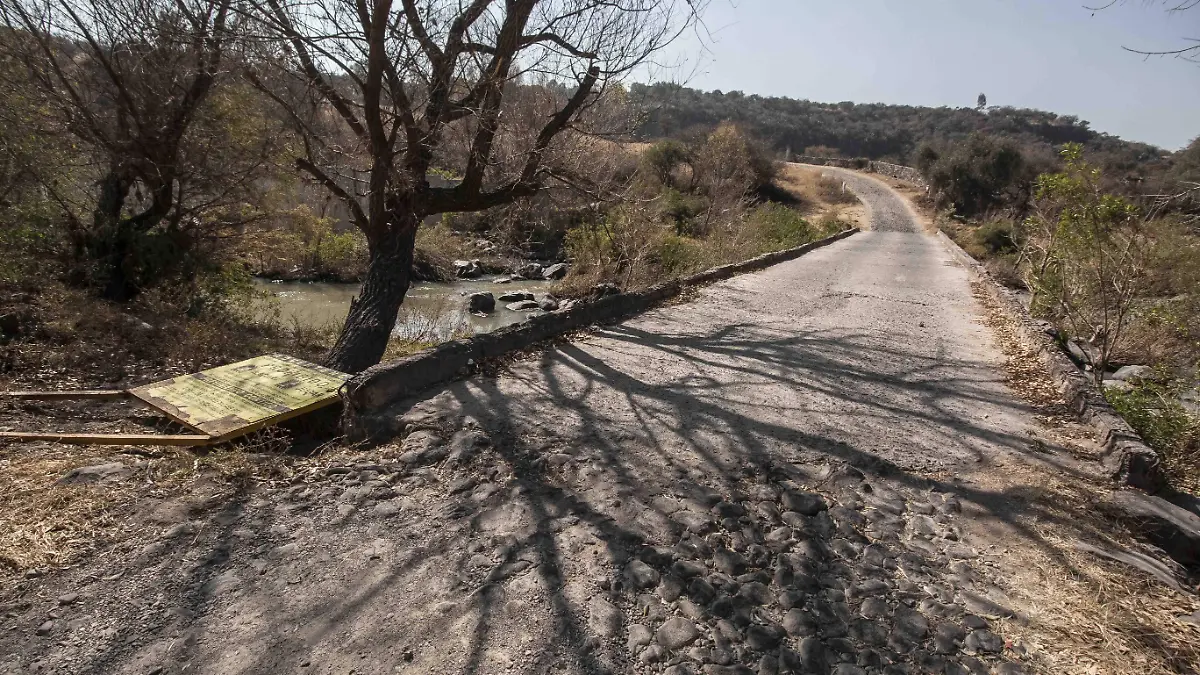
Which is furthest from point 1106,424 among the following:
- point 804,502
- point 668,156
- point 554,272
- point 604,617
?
point 668,156

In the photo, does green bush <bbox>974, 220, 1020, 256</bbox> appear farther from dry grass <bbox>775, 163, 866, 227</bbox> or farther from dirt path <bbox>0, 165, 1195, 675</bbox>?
dirt path <bbox>0, 165, 1195, 675</bbox>

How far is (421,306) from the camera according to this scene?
660 inches

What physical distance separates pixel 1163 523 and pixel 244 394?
5.91m

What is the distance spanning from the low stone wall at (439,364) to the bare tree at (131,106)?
13.1ft

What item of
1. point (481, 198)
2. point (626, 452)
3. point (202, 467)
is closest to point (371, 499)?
point (202, 467)

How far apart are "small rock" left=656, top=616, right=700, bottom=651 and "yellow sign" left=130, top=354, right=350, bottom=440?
3180 mm

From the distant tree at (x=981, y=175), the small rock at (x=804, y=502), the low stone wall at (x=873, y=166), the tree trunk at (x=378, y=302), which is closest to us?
the small rock at (x=804, y=502)

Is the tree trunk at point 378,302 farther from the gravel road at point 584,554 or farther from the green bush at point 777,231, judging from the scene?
the green bush at point 777,231

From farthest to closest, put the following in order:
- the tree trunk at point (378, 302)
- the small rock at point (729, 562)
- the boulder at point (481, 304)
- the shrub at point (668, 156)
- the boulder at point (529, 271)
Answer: the shrub at point (668, 156), the boulder at point (529, 271), the boulder at point (481, 304), the tree trunk at point (378, 302), the small rock at point (729, 562)

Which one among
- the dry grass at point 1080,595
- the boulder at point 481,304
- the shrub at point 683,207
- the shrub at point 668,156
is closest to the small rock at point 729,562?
the dry grass at point 1080,595

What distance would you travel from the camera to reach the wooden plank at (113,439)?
414cm

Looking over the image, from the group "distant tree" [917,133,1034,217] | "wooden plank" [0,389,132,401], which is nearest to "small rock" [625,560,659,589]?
"wooden plank" [0,389,132,401]

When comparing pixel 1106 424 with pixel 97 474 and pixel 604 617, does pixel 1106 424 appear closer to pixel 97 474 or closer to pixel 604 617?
pixel 604 617

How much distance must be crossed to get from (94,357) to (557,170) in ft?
18.1
